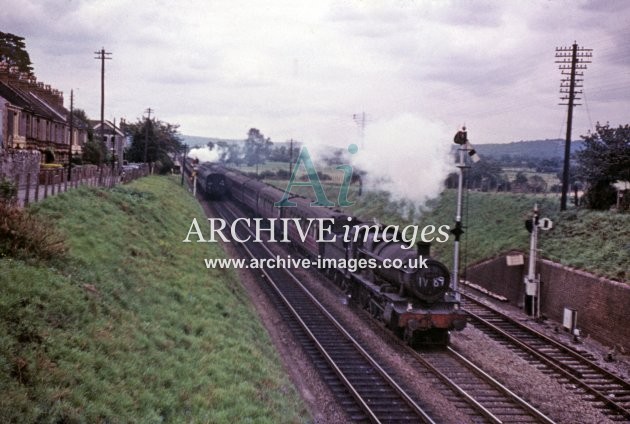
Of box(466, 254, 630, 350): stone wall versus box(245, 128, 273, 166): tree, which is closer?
box(466, 254, 630, 350): stone wall

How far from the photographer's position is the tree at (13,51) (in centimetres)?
3083

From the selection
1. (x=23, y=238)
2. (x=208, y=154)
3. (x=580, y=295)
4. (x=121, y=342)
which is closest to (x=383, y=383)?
(x=121, y=342)

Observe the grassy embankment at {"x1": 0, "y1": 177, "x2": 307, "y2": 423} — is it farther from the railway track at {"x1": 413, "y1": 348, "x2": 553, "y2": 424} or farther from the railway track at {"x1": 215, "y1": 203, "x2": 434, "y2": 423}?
the railway track at {"x1": 413, "y1": 348, "x2": 553, "y2": 424}

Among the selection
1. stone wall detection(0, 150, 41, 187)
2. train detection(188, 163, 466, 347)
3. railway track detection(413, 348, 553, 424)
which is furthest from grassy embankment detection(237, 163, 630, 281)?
stone wall detection(0, 150, 41, 187)

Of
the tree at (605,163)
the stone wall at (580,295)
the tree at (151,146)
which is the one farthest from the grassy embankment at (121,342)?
the tree at (151,146)

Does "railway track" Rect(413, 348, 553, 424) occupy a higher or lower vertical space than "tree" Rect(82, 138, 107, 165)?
lower

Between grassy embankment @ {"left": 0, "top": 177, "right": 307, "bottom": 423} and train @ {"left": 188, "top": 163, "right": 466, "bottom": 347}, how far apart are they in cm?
397

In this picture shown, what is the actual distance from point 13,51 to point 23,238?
94.1 ft

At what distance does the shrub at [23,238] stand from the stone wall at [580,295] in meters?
15.4

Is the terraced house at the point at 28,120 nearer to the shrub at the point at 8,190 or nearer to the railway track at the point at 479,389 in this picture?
the shrub at the point at 8,190

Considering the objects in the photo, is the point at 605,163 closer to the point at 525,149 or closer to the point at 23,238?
the point at 23,238

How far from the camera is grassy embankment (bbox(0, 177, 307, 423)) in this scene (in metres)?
7.20

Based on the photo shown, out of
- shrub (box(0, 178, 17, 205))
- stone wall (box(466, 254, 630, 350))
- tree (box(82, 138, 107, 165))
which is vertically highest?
tree (box(82, 138, 107, 165))

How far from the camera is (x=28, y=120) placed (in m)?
32.4
